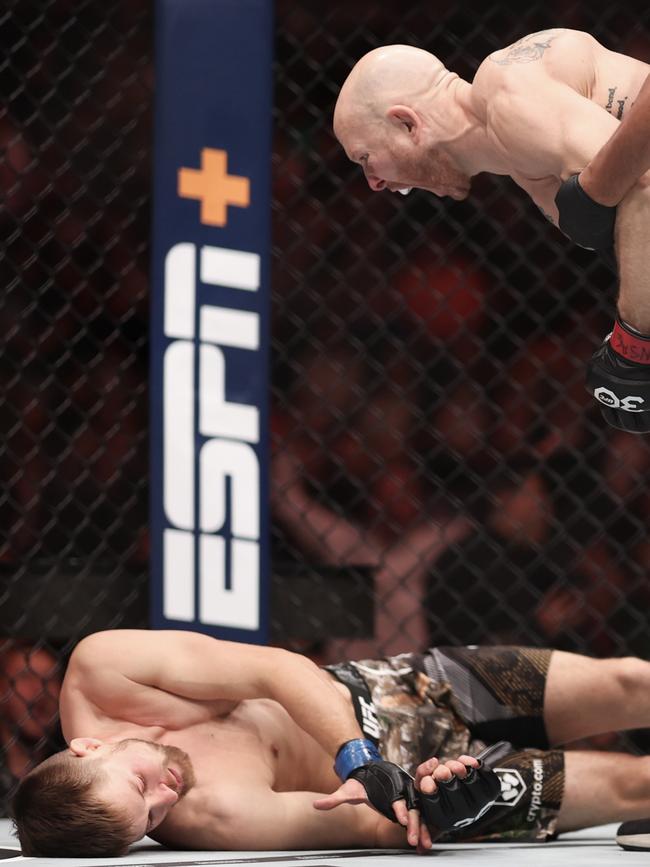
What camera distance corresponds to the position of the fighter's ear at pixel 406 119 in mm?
1321

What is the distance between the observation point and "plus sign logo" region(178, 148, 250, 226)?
209 centimetres

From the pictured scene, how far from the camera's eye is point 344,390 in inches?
95.8

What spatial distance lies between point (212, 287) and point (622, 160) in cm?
110

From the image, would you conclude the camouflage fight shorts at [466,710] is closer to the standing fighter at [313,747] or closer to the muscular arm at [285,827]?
the standing fighter at [313,747]

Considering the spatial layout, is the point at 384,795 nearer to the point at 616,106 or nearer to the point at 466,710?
the point at 466,710

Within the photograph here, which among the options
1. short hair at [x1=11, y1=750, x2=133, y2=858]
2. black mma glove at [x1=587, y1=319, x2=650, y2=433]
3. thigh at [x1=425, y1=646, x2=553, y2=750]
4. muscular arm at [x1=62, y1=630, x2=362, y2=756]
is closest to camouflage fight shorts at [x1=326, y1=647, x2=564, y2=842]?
thigh at [x1=425, y1=646, x2=553, y2=750]

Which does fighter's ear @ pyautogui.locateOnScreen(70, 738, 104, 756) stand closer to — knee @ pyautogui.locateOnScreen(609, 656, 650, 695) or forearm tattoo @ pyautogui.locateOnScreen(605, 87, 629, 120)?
knee @ pyautogui.locateOnScreen(609, 656, 650, 695)

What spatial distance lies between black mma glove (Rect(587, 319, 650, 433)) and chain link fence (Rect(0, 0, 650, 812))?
3.81 ft

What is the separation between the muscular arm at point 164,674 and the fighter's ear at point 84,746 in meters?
0.09

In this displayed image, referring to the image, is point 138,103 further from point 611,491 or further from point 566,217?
point 566,217

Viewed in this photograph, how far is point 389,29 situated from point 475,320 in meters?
0.58

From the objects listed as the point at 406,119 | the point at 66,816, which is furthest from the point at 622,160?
the point at 66,816

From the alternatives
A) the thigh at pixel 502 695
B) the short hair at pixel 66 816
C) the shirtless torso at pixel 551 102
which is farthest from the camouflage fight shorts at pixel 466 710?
the shirtless torso at pixel 551 102

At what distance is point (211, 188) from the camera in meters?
2.09
